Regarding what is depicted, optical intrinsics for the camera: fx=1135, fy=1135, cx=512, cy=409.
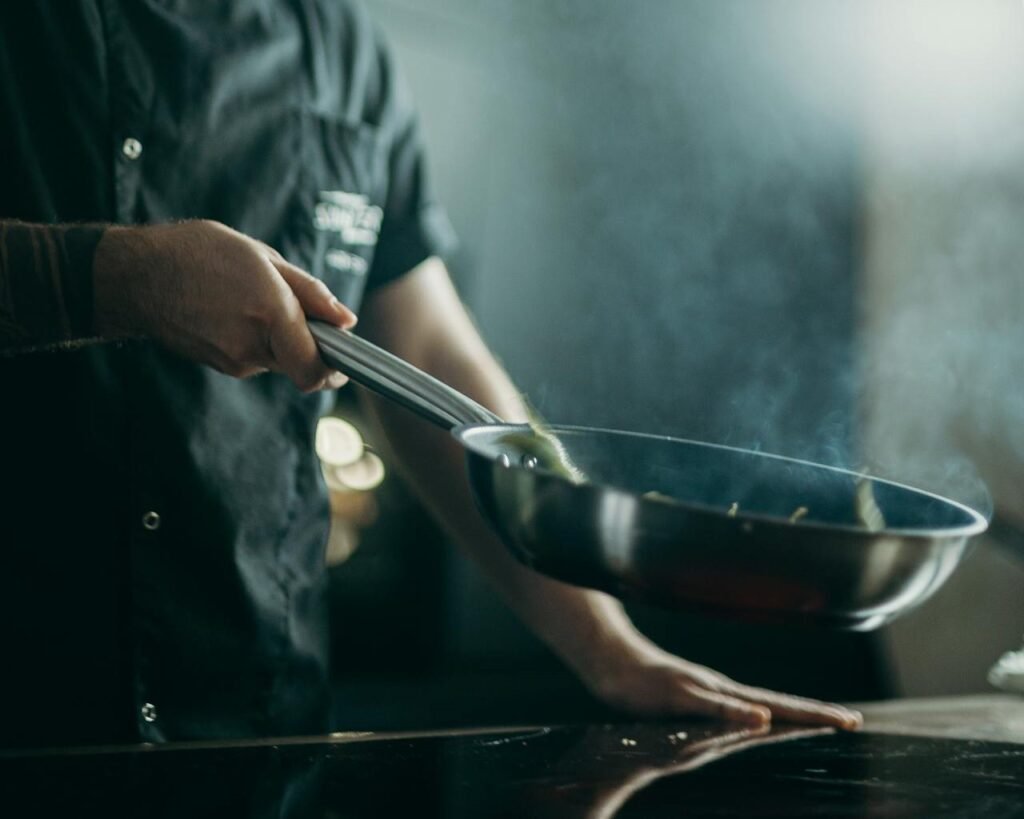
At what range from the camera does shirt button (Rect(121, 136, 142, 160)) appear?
0.93 meters

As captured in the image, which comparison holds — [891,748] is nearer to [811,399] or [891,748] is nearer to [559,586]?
[559,586]

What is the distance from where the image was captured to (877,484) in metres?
0.68

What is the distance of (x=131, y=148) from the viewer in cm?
93

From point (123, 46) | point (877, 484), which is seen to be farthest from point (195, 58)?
point (877, 484)

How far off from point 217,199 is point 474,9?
1.49 meters

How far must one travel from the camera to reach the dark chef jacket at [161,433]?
0.89 metres

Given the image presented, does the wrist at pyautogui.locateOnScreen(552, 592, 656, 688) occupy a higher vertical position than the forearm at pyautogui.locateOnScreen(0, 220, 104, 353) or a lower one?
lower

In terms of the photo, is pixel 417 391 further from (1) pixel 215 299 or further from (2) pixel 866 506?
(2) pixel 866 506

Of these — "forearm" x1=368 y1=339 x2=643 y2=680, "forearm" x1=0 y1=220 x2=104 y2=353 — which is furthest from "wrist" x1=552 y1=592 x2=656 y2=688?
"forearm" x1=0 y1=220 x2=104 y2=353

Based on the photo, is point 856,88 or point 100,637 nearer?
point 100,637

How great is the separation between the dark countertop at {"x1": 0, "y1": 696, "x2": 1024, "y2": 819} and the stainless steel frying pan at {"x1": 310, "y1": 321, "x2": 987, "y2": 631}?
0.12 meters

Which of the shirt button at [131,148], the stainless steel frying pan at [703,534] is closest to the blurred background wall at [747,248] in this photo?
the shirt button at [131,148]

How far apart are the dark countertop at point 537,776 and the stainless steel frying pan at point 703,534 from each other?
12 cm

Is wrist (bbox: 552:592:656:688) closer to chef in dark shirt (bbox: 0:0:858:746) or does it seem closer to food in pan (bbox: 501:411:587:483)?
chef in dark shirt (bbox: 0:0:858:746)
